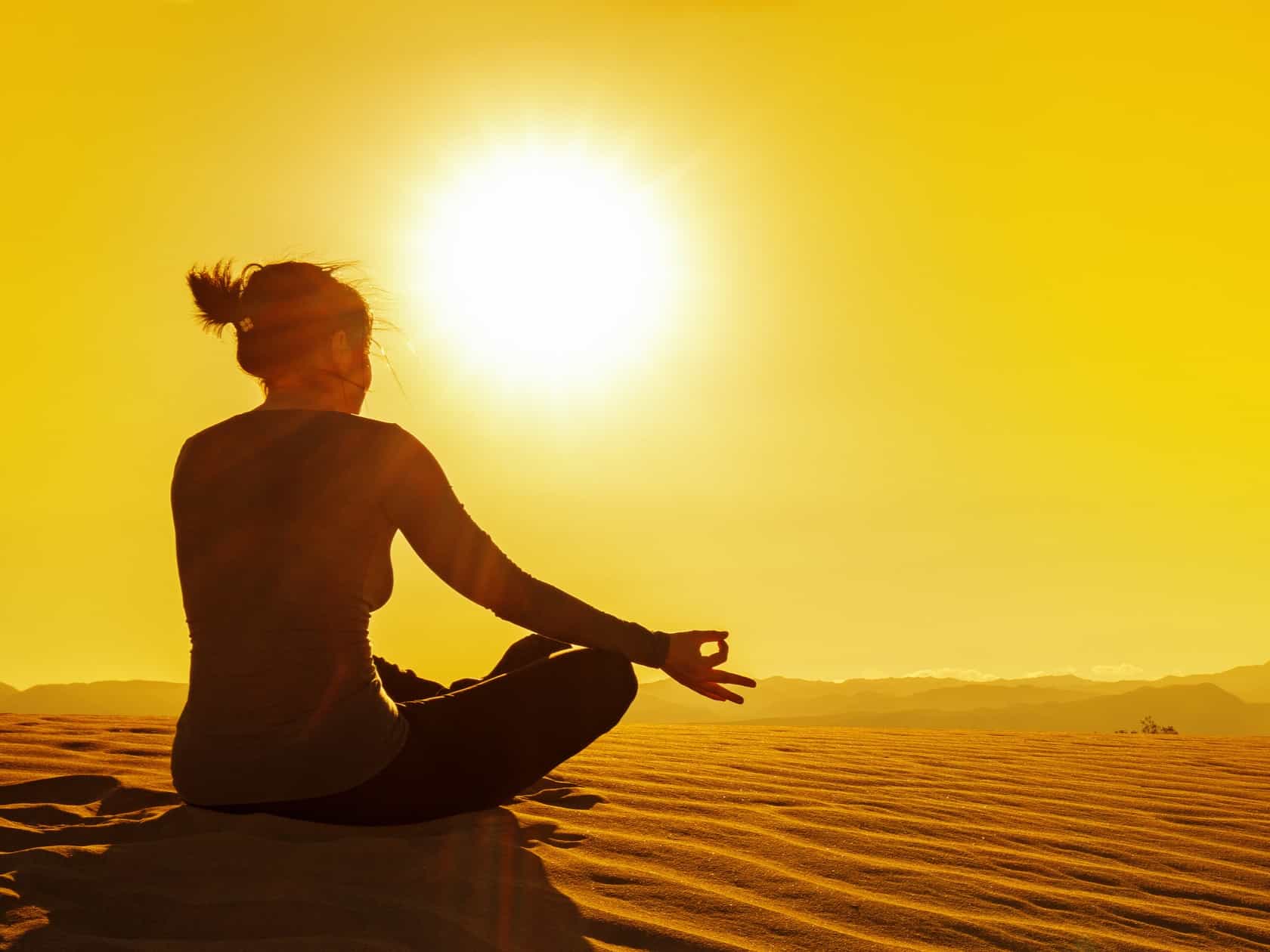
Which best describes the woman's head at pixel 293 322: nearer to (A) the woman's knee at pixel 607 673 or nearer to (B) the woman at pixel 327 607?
(B) the woman at pixel 327 607

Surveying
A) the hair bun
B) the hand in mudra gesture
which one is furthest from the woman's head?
the hand in mudra gesture

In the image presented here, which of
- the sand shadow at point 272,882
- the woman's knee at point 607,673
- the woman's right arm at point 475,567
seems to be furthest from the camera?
the woman's knee at point 607,673

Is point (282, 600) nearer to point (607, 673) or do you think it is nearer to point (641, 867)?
point (607, 673)

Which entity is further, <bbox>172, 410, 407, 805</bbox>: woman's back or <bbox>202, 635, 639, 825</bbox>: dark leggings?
<bbox>202, 635, 639, 825</bbox>: dark leggings

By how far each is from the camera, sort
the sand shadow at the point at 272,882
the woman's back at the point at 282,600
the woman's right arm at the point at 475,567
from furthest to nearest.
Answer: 1. the woman's right arm at the point at 475,567
2. the woman's back at the point at 282,600
3. the sand shadow at the point at 272,882

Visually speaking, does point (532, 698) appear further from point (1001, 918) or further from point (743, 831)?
point (1001, 918)

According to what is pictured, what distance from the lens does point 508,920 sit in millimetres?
2057

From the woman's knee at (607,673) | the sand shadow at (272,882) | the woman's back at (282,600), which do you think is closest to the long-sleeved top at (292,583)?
the woman's back at (282,600)

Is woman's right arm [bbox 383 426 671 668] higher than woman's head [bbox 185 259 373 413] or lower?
lower

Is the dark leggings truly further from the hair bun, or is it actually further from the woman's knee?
the hair bun

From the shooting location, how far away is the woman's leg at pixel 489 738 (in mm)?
2426

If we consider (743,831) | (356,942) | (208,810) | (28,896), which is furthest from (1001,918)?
(28,896)

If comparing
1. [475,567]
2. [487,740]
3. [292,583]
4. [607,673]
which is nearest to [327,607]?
[292,583]

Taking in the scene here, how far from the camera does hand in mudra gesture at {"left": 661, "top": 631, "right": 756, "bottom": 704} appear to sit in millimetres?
2582
